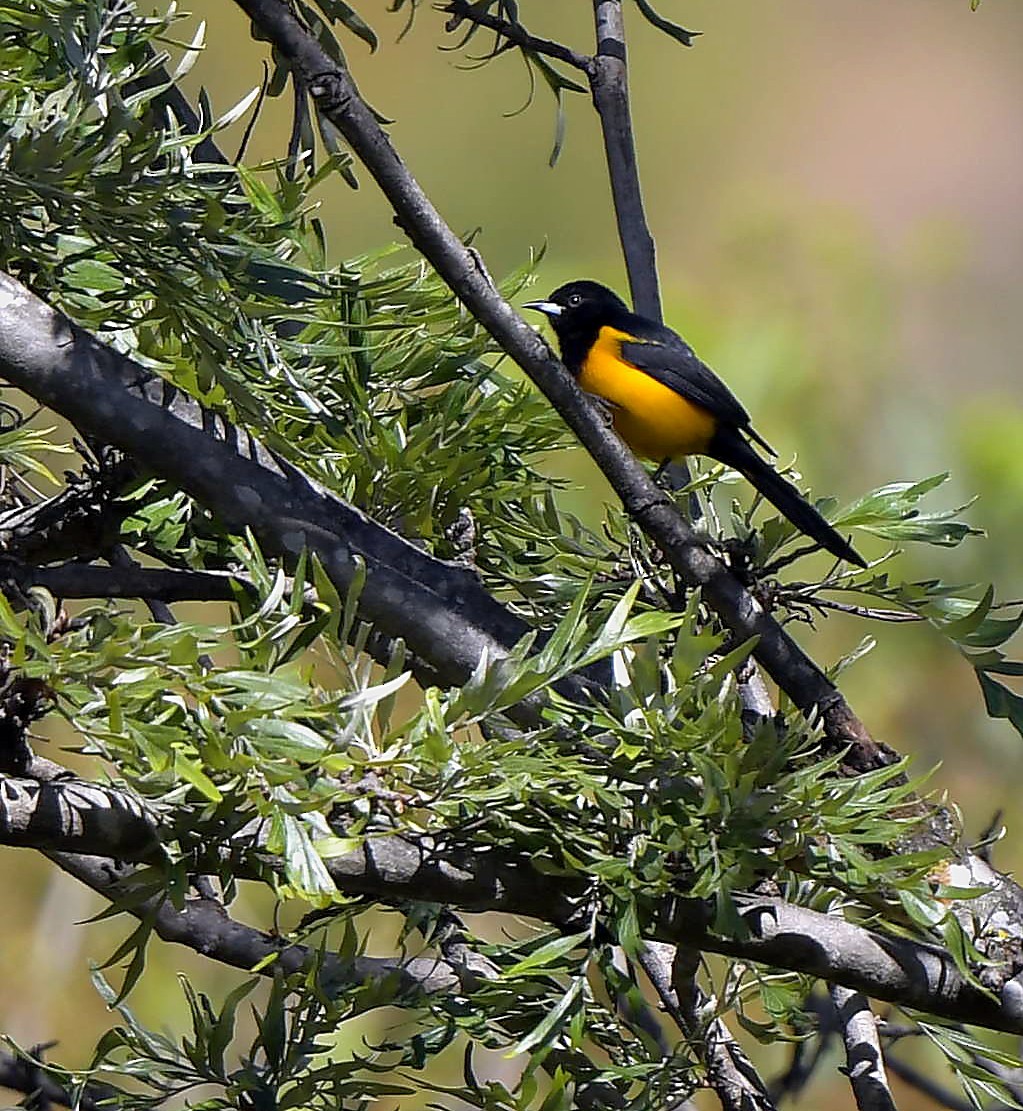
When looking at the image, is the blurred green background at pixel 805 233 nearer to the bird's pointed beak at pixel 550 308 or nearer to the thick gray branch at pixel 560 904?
the bird's pointed beak at pixel 550 308

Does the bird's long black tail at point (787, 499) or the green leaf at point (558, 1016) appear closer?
the green leaf at point (558, 1016)

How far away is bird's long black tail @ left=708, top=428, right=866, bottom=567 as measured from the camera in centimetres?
80

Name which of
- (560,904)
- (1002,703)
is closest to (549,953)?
(560,904)

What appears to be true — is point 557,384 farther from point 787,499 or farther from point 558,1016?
point 787,499

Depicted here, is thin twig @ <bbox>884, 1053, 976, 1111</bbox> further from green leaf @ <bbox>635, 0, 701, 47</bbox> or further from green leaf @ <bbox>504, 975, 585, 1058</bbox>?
green leaf @ <bbox>635, 0, 701, 47</bbox>

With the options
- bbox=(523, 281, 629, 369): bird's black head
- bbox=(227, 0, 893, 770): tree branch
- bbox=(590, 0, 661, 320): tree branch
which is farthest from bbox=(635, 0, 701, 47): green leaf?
bbox=(523, 281, 629, 369): bird's black head

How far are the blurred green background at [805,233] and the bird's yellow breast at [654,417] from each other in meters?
0.15

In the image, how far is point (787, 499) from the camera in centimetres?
101

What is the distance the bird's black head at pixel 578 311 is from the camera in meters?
1.75

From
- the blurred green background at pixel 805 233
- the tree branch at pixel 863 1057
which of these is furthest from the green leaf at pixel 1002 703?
the blurred green background at pixel 805 233

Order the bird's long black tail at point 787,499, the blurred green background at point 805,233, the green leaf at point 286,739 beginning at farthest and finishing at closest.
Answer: the blurred green background at point 805,233 → the bird's long black tail at point 787,499 → the green leaf at point 286,739

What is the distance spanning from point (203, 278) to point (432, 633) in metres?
0.16

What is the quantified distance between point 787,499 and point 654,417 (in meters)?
0.62

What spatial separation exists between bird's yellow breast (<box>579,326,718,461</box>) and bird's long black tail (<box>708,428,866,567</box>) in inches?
1.1
